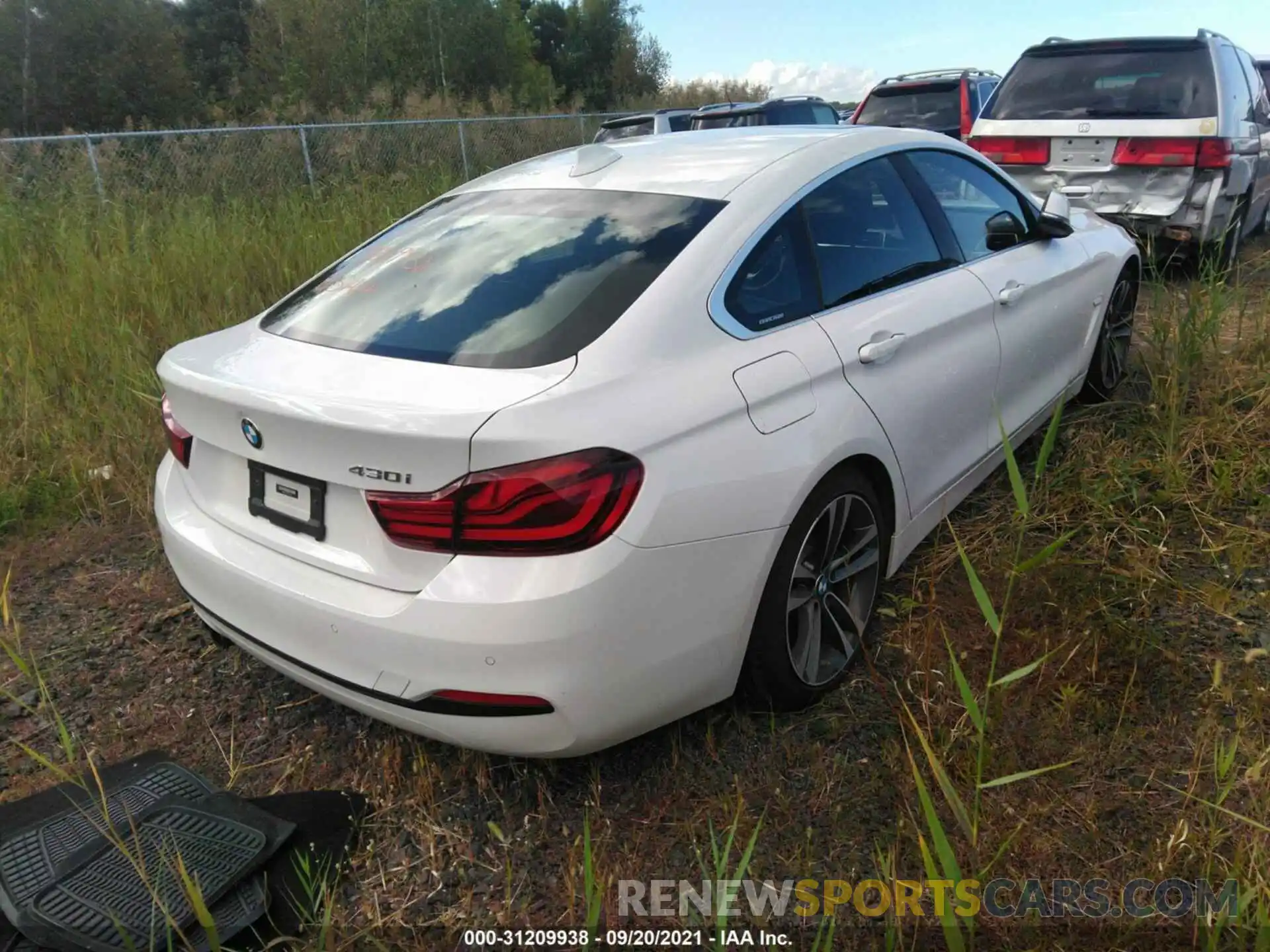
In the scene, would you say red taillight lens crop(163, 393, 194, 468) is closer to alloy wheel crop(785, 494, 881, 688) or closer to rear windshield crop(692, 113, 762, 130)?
alloy wheel crop(785, 494, 881, 688)

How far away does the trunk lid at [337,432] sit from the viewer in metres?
1.88

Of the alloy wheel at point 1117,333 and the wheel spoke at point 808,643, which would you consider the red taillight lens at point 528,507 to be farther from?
the alloy wheel at point 1117,333

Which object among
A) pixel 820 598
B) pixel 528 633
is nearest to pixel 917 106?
pixel 820 598

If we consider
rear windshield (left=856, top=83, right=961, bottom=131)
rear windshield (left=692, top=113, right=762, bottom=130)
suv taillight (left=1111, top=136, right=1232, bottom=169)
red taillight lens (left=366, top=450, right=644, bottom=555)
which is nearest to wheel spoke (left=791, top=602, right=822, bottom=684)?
red taillight lens (left=366, top=450, right=644, bottom=555)

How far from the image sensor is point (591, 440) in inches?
74.2

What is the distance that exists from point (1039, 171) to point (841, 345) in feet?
18.5

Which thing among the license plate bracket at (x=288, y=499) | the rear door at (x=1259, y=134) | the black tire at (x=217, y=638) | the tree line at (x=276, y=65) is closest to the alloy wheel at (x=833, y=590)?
the license plate bracket at (x=288, y=499)

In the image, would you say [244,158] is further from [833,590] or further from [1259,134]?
[833,590]

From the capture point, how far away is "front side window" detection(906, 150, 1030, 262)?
337 centimetres

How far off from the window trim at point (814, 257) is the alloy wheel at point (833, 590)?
1.77 ft

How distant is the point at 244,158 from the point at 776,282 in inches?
417

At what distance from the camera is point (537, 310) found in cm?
226

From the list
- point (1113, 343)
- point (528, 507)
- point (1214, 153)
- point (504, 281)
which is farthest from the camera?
point (1214, 153)

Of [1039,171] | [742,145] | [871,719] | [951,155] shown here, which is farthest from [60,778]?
[1039,171]
